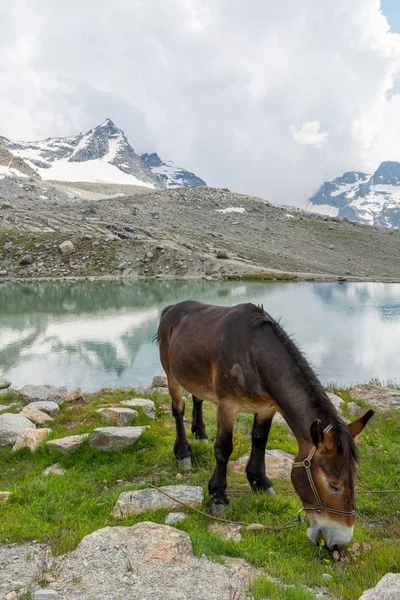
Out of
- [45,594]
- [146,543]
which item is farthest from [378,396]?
[45,594]

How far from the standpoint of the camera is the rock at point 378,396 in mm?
13023

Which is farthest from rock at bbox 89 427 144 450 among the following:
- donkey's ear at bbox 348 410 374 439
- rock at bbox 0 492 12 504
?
donkey's ear at bbox 348 410 374 439

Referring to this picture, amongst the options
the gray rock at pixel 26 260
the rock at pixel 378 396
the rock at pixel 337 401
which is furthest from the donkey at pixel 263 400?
the gray rock at pixel 26 260

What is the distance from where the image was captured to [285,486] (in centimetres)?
760

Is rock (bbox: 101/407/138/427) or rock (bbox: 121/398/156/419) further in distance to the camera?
rock (bbox: 121/398/156/419)

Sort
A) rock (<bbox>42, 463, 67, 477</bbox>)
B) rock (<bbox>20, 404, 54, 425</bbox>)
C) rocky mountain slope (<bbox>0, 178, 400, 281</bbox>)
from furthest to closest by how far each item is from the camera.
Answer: rocky mountain slope (<bbox>0, 178, 400, 281</bbox>), rock (<bbox>20, 404, 54, 425</bbox>), rock (<bbox>42, 463, 67, 477</bbox>)

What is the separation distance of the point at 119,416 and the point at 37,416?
242 cm

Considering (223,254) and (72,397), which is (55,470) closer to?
(72,397)

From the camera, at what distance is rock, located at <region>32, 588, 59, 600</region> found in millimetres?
4129

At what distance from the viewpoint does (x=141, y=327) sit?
31.5m

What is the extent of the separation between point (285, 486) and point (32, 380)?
15.6 metres

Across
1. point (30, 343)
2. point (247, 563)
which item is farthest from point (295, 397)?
point (30, 343)

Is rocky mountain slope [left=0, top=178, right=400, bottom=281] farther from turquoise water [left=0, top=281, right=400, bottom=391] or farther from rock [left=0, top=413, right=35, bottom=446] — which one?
rock [left=0, top=413, right=35, bottom=446]

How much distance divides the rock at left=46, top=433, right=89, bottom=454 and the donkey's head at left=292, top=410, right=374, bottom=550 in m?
5.34
